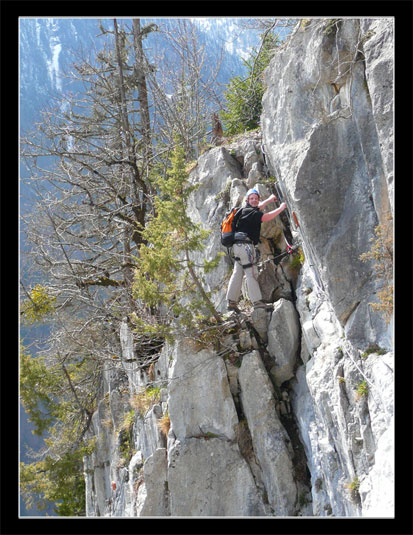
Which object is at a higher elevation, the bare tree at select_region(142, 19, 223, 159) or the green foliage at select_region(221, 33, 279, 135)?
the bare tree at select_region(142, 19, 223, 159)

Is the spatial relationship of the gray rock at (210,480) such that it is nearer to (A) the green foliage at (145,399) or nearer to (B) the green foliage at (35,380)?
(A) the green foliage at (145,399)

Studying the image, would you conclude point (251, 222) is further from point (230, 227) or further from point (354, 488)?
point (354, 488)

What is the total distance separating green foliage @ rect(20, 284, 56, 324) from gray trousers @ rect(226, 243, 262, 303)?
20.9 ft

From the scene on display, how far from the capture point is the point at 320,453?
8.91m

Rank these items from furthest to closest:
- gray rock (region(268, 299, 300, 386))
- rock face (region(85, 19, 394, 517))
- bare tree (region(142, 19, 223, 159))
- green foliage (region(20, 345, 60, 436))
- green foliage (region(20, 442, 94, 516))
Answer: bare tree (region(142, 19, 223, 159)) < green foliage (region(20, 442, 94, 516)) < green foliage (region(20, 345, 60, 436)) < gray rock (region(268, 299, 300, 386)) < rock face (region(85, 19, 394, 517))

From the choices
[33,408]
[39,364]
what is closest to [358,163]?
[39,364]

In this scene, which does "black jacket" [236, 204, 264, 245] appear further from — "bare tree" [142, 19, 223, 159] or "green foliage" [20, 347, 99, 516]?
"green foliage" [20, 347, 99, 516]

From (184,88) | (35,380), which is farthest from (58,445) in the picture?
(184,88)

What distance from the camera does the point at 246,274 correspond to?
10.3 metres

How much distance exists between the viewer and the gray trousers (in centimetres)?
1024

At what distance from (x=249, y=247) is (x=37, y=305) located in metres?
7.11

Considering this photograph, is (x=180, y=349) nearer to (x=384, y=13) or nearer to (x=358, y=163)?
(x=358, y=163)

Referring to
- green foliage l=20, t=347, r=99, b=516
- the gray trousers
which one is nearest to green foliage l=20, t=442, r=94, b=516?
green foliage l=20, t=347, r=99, b=516

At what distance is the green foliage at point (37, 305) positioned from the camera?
578 inches
